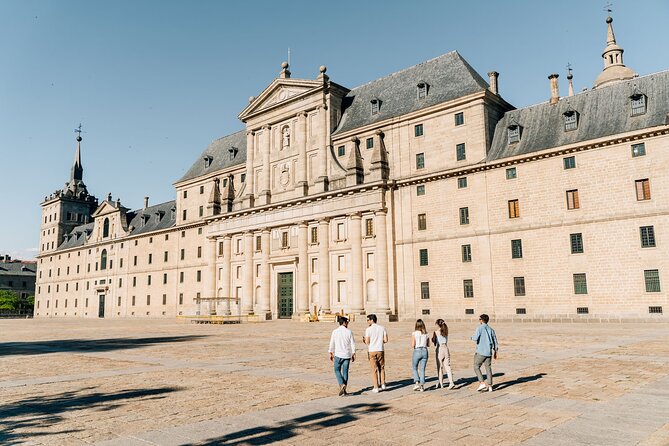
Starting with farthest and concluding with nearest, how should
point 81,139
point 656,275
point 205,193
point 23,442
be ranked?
point 81,139
point 205,193
point 656,275
point 23,442

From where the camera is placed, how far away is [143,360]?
16734 millimetres

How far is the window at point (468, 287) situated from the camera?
136 feet

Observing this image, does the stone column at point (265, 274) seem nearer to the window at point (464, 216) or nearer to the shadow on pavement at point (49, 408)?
the window at point (464, 216)

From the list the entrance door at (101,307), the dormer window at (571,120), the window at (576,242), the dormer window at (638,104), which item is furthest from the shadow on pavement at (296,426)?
the entrance door at (101,307)

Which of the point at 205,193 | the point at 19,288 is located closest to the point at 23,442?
the point at 205,193

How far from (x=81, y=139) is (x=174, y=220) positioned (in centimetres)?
5314

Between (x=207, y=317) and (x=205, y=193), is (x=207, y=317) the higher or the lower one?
the lower one

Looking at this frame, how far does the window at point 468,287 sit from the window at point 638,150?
14.7 m

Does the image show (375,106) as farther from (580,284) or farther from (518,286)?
(580,284)

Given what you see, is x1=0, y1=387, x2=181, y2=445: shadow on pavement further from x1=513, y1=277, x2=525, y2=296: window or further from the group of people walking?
x1=513, y1=277, x2=525, y2=296: window

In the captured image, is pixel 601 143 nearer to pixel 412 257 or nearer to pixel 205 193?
pixel 412 257

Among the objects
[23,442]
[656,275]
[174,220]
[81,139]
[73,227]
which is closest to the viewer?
[23,442]

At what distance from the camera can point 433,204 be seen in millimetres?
44625

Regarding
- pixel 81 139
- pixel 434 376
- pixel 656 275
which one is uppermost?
pixel 81 139
